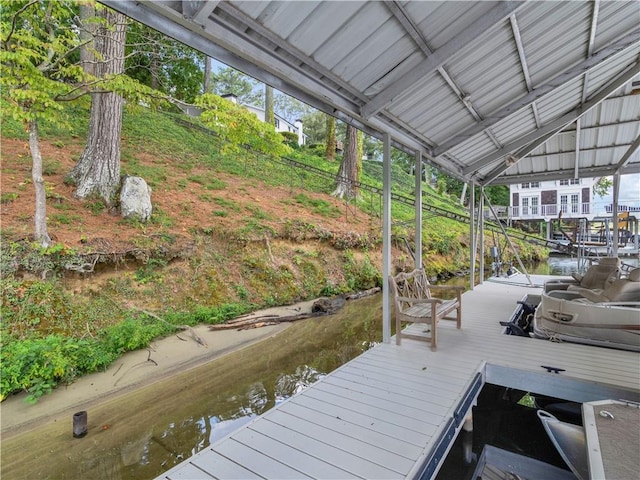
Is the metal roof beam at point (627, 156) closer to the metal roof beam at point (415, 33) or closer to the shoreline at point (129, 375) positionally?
the metal roof beam at point (415, 33)

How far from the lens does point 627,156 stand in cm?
649

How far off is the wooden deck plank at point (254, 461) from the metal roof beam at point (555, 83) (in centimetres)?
466

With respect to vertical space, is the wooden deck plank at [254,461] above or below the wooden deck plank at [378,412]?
below

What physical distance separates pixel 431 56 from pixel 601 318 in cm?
353

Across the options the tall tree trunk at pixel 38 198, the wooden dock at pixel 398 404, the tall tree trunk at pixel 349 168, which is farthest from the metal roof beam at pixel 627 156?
the tall tree trunk at pixel 38 198

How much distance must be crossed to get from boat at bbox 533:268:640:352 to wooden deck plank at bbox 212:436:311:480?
3.70 metres

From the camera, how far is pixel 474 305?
6180mm

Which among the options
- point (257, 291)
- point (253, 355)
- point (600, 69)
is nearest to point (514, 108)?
point (600, 69)

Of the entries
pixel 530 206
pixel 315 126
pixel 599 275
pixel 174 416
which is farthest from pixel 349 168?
pixel 530 206

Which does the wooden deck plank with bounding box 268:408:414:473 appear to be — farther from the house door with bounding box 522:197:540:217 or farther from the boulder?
the house door with bounding box 522:197:540:217

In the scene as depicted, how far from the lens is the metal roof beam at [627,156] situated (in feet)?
19.2

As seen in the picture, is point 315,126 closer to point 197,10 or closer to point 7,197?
point 7,197

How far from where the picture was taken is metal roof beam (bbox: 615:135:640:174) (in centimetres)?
586

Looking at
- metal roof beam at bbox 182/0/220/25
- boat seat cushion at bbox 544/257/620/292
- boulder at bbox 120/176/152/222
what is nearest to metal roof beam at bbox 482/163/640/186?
boat seat cushion at bbox 544/257/620/292
